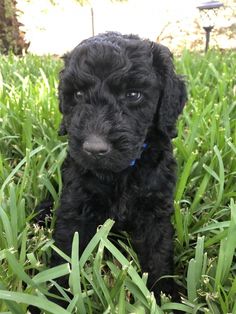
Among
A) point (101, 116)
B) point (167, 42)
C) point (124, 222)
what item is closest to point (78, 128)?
point (101, 116)

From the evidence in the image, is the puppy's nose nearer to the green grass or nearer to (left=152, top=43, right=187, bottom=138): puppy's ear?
the green grass

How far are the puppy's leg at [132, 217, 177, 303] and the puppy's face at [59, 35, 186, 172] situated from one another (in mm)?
427

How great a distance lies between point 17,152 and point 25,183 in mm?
733

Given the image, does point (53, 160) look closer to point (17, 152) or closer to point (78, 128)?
point (17, 152)

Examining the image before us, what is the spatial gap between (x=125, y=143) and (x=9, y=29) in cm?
692

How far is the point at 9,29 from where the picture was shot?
804 centimetres

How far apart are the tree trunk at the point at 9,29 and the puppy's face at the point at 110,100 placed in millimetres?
6186

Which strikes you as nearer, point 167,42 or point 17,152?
point 17,152

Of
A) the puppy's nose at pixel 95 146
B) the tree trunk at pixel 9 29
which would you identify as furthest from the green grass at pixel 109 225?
the tree trunk at pixel 9 29

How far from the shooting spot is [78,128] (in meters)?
1.90

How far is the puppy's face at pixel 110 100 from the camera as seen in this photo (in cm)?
183

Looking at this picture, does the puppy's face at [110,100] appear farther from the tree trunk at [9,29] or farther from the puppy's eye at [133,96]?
the tree trunk at [9,29]

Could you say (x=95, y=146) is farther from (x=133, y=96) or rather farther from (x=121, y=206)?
(x=121, y=206)

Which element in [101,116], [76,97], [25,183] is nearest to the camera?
[101,116]
